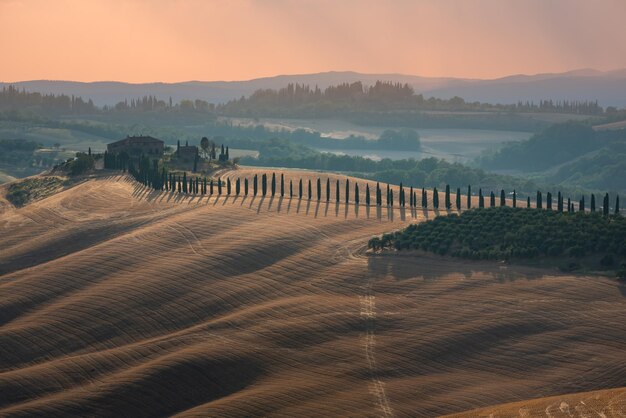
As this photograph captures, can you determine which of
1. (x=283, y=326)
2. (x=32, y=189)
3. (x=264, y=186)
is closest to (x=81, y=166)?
(x=32, y=189)

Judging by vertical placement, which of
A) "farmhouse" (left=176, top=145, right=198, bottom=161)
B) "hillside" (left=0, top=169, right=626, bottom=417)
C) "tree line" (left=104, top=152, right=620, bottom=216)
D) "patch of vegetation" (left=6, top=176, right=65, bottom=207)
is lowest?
"hillside" (left=0, top=169, right=626, bottom=417)

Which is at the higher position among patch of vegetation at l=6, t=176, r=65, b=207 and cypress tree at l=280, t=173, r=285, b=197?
cypress tree at l=280, t=173, r=285, b=197

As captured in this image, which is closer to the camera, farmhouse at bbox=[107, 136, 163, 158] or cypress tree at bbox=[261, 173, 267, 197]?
cypress tree at bbox=[261, 173, 267, 197]

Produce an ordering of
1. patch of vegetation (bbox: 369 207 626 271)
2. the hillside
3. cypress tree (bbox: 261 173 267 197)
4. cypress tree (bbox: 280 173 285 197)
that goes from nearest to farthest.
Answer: the hillside < patch of vegetation (bbox: 369 207 626 271) < cypress tree (bbox: 261 173 267 197) < cypress tree (bbox: 280 173 285 197)

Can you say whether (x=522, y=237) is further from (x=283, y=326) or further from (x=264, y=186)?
(x=264, y=186)

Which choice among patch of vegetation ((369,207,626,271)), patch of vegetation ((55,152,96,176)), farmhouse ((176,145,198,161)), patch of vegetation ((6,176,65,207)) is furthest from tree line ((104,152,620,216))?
farmhouse ((176,145,198,161))

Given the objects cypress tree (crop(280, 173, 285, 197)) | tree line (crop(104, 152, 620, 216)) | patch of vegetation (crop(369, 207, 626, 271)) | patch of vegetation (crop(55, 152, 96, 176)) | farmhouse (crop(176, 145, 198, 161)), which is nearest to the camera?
patch of vegetation (crop(369, 207, 626, 271))

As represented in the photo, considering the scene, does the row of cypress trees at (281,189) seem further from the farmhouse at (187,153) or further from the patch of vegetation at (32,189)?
the farmhouse at (187,153)

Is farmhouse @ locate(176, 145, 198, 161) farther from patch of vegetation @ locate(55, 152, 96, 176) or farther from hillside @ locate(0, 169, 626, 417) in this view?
hillside @ locate(0, 169, 626, 417)

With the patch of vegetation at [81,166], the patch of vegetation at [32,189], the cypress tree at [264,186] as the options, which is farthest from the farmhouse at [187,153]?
the cypress tree at [264,186]
